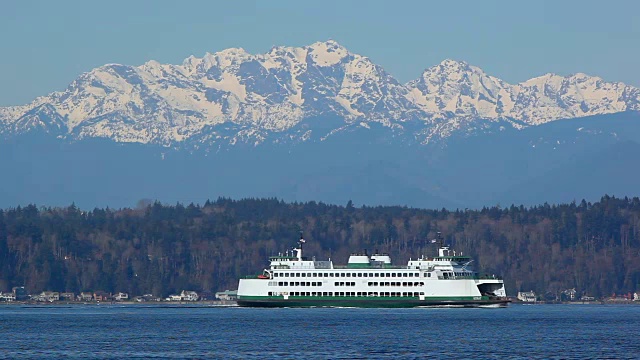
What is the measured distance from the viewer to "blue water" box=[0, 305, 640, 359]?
127 meters

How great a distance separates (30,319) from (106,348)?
57206mm

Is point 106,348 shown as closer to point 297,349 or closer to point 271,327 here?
point 297,349

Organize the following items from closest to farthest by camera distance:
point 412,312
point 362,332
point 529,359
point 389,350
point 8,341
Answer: point 529,359
point 389,350
point 8,341
point 362,332
point 412,312

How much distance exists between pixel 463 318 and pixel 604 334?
29879 millimetres

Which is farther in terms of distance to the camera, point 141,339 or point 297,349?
point 141,339

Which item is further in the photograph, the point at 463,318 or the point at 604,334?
the point at 463,318

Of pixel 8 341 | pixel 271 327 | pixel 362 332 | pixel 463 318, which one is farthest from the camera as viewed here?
pixel 463 318

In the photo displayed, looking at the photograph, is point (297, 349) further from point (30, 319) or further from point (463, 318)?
point (30, 319)

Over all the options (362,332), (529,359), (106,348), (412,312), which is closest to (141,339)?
(106,348)

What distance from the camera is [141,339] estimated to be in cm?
14462

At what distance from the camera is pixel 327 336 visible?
147 m

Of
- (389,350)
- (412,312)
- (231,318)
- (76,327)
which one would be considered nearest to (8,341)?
(76,327)

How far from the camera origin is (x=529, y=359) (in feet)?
397

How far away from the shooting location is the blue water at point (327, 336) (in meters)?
127
